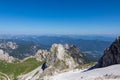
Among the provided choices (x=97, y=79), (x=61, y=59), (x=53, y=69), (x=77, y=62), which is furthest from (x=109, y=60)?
(x=77, y=62)

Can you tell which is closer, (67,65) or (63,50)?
(67,65)

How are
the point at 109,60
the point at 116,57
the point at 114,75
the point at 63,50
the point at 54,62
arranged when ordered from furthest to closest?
the point at 63,50 → the point at 54,62 → the point at 109,60 → the point at 116,57 → the point at 114,75

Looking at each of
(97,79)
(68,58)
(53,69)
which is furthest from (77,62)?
(97,79)

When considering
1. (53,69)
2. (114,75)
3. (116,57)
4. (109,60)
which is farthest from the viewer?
(53,69)

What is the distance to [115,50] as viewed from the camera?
273 ft

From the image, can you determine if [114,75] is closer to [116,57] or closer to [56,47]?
[116,57]

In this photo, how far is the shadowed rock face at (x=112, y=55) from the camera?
79.9 meters

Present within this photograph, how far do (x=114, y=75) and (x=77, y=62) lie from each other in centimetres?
13869

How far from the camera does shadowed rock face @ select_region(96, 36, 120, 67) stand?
79863mm

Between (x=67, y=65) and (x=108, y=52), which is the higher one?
(x=108, y=52)

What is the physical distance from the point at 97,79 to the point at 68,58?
125 m

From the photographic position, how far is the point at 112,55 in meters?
83.8

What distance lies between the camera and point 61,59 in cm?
17800

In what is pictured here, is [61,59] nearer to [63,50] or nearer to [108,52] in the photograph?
[63,50]
